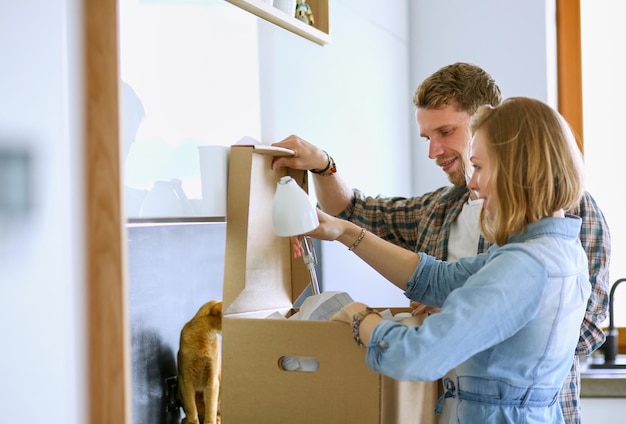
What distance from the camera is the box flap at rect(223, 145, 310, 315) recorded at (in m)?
1.38

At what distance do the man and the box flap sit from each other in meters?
0.07

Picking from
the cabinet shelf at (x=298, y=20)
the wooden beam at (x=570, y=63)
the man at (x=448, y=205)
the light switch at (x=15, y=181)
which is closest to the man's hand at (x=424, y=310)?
the man at (x=448, y=205)

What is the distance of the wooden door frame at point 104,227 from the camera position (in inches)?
31.8

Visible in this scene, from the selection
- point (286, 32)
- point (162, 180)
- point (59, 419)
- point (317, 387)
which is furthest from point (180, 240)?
point (286, 32)

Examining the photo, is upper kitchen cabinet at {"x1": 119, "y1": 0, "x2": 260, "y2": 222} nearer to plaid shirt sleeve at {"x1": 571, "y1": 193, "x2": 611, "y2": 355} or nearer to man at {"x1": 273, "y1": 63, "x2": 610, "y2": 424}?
man at {"x1": 273, "y1": 63, "x2": 610, "y2": 424}

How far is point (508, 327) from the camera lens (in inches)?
41.5

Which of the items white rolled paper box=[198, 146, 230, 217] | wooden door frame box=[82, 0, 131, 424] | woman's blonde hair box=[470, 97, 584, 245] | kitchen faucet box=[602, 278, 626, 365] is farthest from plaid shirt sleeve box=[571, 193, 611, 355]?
kitchen faucet box=[602, 278, 626, 365]

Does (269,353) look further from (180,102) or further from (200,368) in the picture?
(180,102)

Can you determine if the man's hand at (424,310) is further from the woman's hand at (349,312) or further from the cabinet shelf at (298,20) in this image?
the cabinet shelf at (298,20)

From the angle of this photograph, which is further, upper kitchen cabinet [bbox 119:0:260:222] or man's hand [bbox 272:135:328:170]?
man's hand [bbox 272:135:328:170]

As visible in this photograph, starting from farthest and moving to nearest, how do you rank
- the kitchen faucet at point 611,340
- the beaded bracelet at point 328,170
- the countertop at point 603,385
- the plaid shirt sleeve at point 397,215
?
the kitchen faucet at point 611,340, the countertop at point 603,385, the plaid shirt sleeve at point 397,215, the beaded bracelet at point 328,170

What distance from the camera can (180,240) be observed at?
54.5 inches

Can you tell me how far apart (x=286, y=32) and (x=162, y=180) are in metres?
0.74

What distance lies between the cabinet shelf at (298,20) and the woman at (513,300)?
0.60 meters
